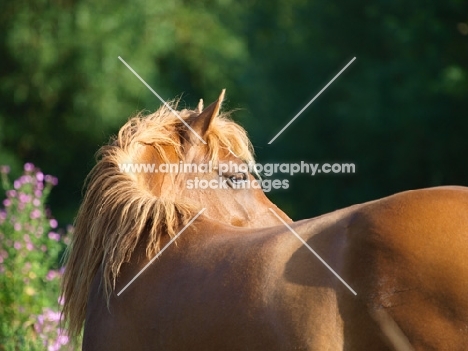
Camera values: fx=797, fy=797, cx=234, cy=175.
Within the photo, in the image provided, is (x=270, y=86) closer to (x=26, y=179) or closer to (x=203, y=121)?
(x=26, y=179)

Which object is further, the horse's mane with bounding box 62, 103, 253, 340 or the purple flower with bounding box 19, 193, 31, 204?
the purple flower with bounding box 19, 193, 31, 204

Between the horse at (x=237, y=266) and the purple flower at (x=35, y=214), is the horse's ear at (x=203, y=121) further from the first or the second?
the purple flower at (x=35, y=214)

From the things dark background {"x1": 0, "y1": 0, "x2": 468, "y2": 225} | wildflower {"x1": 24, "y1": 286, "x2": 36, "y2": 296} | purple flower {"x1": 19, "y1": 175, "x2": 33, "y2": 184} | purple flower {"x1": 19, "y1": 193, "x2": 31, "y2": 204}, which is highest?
purple flower {"x1": 19, "y1": 175, "x2": 33, "y2": 184}

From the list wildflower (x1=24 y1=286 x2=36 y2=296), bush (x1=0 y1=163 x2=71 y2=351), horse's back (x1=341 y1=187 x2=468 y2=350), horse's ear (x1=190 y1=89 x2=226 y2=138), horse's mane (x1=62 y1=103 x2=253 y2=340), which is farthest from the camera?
wildflower (x1=24 y1=286 x2=36 y2=296)

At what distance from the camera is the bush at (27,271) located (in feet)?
14.2

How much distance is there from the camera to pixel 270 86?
45.7 ft

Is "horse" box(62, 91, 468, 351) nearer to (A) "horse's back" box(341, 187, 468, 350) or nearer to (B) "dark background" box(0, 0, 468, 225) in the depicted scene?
(A) "horse's back" box(341, 187, 468, 350)

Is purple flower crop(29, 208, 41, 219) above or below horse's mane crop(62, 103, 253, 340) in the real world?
below

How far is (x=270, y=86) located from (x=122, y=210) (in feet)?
37.1

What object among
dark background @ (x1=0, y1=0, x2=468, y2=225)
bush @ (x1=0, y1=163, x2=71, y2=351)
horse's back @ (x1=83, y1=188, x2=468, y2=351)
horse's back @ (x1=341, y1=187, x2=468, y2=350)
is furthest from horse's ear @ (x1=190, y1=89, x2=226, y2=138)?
dark background @ (x1=0, y1=0, x2=468, y2=225)

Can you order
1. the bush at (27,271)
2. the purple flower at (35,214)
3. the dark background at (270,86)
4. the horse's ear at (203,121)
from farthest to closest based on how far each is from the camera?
1. the dark background at (270,86)
2. the purple flower at (35,214)
3. the bush at (27,271)
4. the horse's ear at (203,121)

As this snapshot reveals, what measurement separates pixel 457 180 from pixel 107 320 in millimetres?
8831

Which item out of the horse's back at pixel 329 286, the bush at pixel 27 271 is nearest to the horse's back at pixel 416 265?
the horse's back at pixel 329 286

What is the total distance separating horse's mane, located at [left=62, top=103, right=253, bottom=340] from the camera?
276 cm
